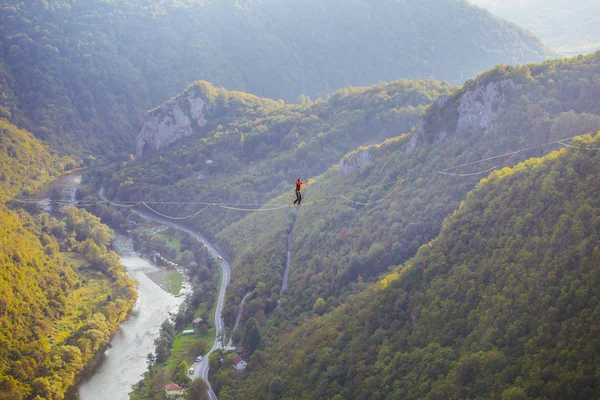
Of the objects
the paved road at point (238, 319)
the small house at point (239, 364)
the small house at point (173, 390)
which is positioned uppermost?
the paved road at point (238, 319)

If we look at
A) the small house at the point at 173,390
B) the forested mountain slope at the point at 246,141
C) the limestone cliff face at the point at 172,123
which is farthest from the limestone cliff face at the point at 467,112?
the limestone cliff face at the point at 172,123

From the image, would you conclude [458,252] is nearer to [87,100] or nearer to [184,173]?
[184,173]

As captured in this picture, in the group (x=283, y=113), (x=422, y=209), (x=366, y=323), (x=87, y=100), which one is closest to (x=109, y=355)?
(x=366, y=323)

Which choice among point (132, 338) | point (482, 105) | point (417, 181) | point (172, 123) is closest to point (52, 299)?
point (132, 338)

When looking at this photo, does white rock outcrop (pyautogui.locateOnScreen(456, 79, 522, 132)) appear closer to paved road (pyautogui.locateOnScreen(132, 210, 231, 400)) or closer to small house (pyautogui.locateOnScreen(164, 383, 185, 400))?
paved road (pyautogui.locateOnScreen(132, 210, 231, 400))

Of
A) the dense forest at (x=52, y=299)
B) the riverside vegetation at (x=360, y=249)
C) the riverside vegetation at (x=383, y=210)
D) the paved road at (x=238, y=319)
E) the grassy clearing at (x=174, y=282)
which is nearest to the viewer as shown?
the riverside vegetation at (x=360, y=249)

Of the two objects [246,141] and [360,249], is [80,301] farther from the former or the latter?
[246,141]

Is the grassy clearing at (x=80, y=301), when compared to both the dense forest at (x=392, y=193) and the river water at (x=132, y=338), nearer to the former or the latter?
the river water at (x=132, y=338)
